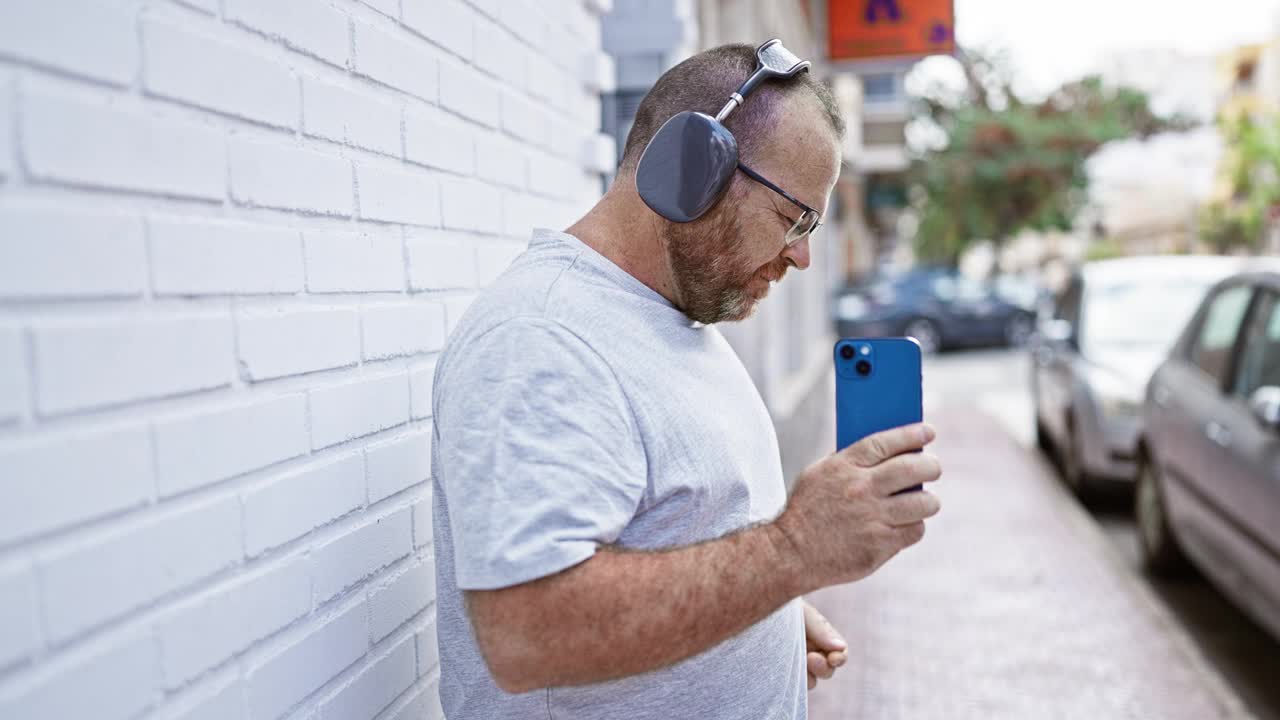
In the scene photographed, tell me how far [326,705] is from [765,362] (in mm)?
5091

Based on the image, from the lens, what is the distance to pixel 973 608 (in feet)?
17.9

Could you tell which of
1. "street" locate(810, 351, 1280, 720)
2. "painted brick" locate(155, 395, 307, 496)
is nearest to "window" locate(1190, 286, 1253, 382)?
"street" locate(810, 351, 1280, 720)

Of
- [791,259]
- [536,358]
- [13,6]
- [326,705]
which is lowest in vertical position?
[326,705]

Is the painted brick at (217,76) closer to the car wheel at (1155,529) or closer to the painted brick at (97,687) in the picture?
the painted brick at (97,687)

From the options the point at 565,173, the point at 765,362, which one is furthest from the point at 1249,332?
the point at 565,173

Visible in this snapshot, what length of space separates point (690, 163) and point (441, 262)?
70 cm

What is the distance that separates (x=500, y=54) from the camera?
243 centimetres

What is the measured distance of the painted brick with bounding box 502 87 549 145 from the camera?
2.48 metres

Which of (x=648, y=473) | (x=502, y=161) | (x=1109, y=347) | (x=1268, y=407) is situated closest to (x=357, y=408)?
(x=648, y=473)

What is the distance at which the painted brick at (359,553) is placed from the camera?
5.44 feet

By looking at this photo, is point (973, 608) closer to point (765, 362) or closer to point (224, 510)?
point (765, 362)

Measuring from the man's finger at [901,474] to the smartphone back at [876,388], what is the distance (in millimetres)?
179

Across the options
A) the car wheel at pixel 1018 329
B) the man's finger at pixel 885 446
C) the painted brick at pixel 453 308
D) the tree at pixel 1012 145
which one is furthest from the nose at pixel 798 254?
the tree at pixel 1012 145

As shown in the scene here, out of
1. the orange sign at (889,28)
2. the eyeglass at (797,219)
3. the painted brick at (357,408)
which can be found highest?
the orange sign at (889,28)
